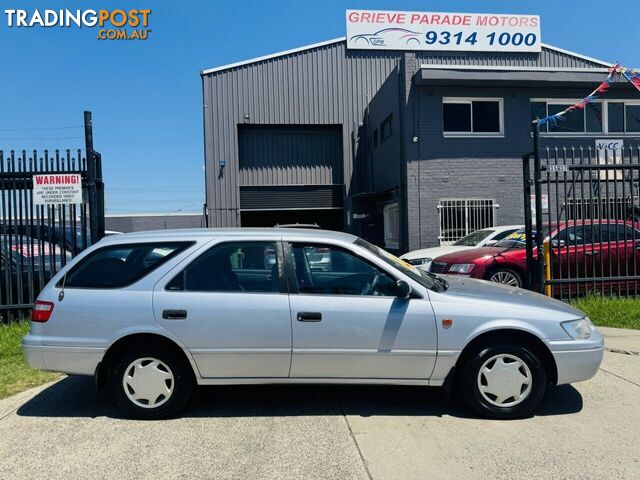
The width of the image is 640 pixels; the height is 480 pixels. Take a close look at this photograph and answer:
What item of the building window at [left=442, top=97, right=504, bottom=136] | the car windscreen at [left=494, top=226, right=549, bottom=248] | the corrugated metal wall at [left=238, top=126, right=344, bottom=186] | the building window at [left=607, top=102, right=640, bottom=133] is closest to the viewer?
the car windscreen at [left=494, top=226, right=549, bottom=248]

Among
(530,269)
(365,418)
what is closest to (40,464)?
(365,418)

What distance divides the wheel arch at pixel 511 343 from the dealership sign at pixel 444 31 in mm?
→ 20641

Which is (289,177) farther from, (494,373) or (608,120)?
(494,373)

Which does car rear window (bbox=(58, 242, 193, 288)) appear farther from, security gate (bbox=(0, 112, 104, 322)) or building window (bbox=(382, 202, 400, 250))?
building window (bbox=(382, 202, 400, 250))

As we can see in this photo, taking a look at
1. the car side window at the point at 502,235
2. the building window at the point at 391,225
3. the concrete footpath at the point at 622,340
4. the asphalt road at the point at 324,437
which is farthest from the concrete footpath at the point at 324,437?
the building window at the point at 391,225

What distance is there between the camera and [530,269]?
8172 mm

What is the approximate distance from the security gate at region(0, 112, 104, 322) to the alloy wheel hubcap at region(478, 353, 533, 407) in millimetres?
5990

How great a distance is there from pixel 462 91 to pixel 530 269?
9522 mm

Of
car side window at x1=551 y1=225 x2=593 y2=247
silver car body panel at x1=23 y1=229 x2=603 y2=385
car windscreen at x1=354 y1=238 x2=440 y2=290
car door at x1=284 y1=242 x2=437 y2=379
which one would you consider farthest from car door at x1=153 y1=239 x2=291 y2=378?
car side window at x1=551 y1=225 x2=593 y2=247

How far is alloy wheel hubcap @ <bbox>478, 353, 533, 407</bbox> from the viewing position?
13.8ft

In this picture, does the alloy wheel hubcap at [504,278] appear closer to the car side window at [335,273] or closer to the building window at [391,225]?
the car side window at [335,273]

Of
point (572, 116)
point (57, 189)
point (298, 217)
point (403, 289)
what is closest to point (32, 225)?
point (57, 189)

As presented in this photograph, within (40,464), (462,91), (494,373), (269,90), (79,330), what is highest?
(269,90)

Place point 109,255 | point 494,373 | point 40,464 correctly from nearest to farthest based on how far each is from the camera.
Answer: point 40,464 → point 494,373 → point 109,255
